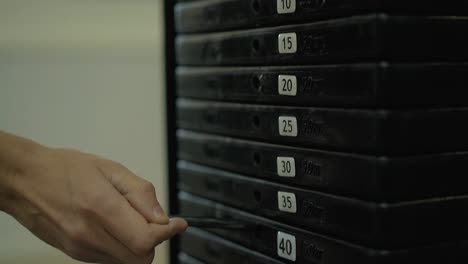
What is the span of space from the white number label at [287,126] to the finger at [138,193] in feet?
0.40

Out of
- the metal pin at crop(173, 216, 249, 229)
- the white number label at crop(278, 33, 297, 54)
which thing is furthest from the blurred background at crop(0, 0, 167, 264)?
the white number label at crop(278, 33, 297, 54)

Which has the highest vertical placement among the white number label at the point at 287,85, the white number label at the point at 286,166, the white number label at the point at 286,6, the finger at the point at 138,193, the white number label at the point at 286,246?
the white number label at the point at 286,6

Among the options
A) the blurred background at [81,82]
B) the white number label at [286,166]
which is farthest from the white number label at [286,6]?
the blurred background at [81,82]

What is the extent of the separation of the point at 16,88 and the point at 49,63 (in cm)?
6

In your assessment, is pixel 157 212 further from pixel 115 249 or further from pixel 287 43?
pixel 287 43

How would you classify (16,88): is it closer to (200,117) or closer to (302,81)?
(200,117)

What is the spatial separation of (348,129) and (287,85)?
3.4 inches

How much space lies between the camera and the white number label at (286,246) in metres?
0.58

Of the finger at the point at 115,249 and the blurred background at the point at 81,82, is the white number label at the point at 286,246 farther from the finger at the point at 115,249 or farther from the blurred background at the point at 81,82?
the blurred background at the point at 81,82

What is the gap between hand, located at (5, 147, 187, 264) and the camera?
22.4 inches

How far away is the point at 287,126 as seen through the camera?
59 cm

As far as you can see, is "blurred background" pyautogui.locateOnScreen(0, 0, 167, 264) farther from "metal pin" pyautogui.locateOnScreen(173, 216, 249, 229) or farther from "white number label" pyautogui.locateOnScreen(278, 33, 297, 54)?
"white number label" pyautogui.locateOnScreen(278, 33, 297, 54)

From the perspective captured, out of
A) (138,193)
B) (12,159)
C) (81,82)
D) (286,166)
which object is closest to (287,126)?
(286,166)

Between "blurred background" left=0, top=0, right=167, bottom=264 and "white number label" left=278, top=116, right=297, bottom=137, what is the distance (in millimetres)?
510
